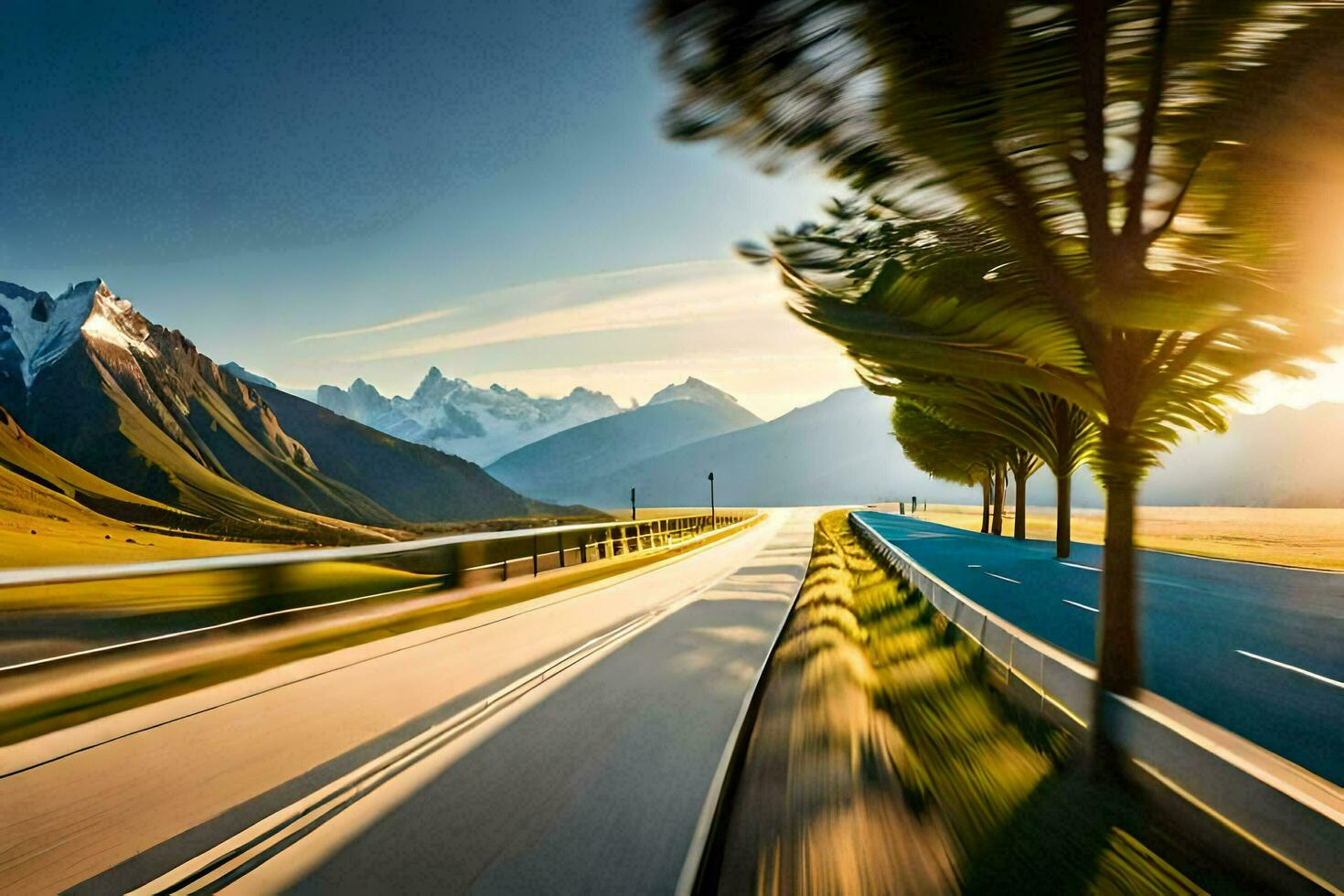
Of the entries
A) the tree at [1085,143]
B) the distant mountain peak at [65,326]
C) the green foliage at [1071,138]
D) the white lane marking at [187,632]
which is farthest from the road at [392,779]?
the distant mountain peak at [65,326]

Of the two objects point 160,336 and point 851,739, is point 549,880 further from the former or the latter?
point 160,336

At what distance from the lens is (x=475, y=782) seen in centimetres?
540

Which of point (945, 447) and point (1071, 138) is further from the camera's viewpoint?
point (945, 447)

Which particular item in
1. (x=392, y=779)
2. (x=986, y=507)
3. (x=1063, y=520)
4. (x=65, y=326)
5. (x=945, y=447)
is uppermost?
(x=65, y=326)

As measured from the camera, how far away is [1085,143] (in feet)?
19.6

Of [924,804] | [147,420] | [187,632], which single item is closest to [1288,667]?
[924,804]

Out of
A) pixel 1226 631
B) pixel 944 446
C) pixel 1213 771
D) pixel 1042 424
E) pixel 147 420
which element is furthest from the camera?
pixel 147 420

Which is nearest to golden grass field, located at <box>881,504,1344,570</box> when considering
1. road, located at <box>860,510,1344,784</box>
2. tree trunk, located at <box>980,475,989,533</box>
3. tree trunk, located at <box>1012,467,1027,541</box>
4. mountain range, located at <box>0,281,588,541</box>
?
road, located at <box>860,510,1344,784</box>

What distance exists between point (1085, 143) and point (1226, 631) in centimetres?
937

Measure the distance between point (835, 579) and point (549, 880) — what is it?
1561 centimetres

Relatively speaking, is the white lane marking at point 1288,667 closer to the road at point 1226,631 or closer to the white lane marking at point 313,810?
the road at point 1226,631

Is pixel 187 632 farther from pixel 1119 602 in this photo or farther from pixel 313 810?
pixel 1119 602

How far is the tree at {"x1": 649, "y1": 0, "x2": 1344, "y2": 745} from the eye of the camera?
5.11 m

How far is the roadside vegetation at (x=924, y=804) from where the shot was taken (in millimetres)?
3979
